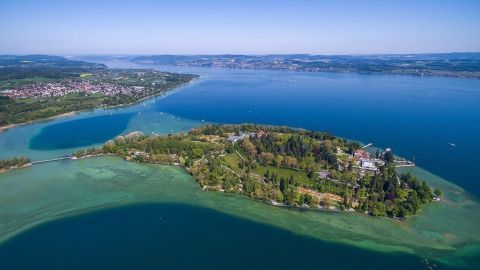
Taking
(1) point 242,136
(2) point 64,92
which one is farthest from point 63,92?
(1) point 242,136

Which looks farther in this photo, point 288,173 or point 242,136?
point 242,136

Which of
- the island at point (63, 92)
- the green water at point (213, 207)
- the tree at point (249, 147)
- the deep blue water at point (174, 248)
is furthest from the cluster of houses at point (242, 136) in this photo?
the island at point (63, 92)

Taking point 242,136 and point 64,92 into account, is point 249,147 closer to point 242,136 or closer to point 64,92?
point 242,136

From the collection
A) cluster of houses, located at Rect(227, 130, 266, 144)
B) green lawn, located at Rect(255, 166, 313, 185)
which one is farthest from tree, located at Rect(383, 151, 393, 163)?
cluster of houses, located at Rect(227, 130, 266, 144)

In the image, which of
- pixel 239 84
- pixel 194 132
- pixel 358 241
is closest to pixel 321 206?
pixel 358 241

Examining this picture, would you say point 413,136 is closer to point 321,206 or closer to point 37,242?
point 321,206

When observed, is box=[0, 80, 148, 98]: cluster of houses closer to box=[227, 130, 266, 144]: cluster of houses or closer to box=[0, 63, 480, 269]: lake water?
box=[0, 63, 480, 269]: lake water
